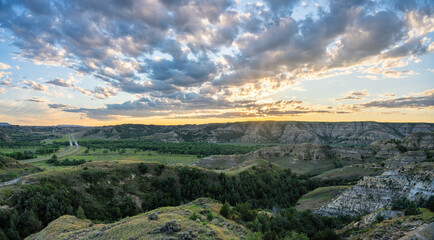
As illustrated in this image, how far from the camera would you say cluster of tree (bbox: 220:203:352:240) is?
84.7 feet

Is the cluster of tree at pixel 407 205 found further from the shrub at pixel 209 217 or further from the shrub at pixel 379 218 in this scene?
the shrub at pixel 209 217

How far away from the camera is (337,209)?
4794cm

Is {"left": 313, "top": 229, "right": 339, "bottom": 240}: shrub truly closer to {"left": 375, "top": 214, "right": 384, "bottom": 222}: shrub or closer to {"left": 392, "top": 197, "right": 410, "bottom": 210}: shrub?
{"left": 375, "top": 214, "right": 384, "bottom": 222}: shrub

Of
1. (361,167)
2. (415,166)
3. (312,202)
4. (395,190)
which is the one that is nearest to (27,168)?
(312,202)

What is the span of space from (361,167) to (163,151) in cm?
13461

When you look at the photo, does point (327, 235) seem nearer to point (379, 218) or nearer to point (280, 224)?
point (280, 224)

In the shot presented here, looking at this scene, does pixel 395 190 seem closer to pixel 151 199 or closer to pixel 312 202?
pixel 312 202

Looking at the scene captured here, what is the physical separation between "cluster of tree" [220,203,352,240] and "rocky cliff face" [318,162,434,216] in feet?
15.0

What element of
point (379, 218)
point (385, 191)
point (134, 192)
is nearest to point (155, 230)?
point (379, 218)

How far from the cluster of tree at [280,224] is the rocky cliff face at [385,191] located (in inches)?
180

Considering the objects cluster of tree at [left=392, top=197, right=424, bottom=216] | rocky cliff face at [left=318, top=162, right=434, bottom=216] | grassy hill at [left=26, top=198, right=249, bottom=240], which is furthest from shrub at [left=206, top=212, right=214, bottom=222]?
rocky cliff face at [left=318, top=162, right=434, bottom=216]

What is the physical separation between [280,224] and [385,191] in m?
29.3

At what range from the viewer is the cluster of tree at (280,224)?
25.8 metres

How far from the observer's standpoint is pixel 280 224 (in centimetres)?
3275
